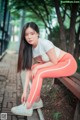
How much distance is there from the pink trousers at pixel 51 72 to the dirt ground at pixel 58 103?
802mm

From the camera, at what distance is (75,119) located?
402 centimetres

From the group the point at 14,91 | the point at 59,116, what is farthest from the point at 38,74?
the point at 14,91

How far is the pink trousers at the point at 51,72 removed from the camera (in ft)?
12.8

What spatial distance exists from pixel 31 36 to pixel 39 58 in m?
0.43

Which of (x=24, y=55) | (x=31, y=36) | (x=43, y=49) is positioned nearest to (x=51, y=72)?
(x=43, y=49)

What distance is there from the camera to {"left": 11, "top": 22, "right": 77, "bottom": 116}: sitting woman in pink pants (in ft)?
12.9

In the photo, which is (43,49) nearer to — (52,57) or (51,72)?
(52,57)

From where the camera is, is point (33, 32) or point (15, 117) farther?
point (15, 117)

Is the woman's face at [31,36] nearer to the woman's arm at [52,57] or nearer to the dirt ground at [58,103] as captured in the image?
the woman's arm at [52,57]

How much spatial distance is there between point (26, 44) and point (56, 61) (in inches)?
17.5

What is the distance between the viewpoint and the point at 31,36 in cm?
393

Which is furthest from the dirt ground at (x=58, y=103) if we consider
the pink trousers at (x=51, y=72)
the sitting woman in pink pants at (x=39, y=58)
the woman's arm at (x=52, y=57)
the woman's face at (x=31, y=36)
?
the woman's face at (x=31, y=36)

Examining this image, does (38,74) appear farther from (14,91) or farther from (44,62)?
(14,91)

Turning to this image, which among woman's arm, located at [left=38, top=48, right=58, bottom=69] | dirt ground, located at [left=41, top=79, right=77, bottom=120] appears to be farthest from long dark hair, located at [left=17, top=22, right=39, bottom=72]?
dirt ground, located at [left=41, top=79, right=77, bottom=120]
